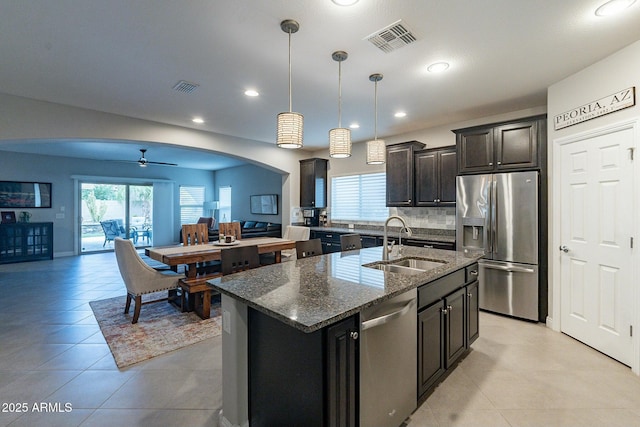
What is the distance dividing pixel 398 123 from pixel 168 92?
11.1ft

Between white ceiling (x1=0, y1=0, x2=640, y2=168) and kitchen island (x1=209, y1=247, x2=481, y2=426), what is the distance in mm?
1878

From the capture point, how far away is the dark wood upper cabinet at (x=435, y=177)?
14.4 feet

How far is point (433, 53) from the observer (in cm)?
262

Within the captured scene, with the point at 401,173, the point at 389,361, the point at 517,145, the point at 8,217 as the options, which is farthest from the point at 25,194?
the point at 517,145

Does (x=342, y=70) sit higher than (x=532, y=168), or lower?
higher

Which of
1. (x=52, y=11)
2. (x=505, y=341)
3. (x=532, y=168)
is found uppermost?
(x=52, y=11)

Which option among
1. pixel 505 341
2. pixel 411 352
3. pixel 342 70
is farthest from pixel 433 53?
pixel 505 341

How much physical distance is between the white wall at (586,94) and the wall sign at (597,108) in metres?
0.04

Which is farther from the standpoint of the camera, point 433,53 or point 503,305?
point 503,305

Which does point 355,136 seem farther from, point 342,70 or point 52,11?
point 52,11

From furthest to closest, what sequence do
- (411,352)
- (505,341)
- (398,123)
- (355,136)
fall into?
(355,136) → (398,123) → (505,341) → (411,352)

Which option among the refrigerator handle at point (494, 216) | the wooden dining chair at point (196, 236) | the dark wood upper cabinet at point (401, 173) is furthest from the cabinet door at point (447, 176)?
the wooden dining chair at point (196, 236)

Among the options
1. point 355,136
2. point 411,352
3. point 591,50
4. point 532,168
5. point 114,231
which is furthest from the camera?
point 114,231

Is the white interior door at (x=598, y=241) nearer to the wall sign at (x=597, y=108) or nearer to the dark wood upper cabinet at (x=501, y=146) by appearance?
the wall sign at (x=597, y=108)
